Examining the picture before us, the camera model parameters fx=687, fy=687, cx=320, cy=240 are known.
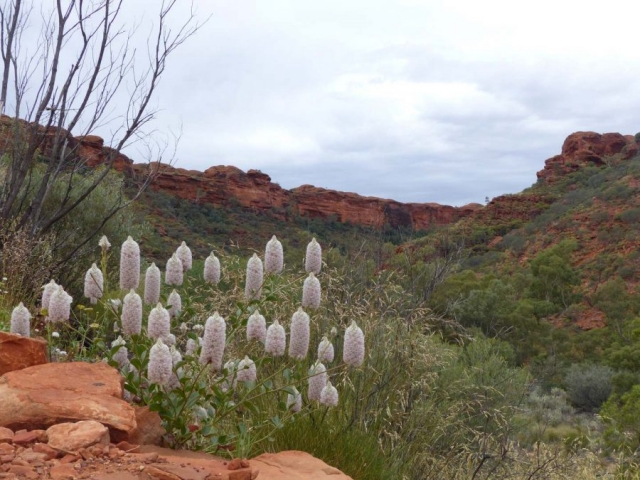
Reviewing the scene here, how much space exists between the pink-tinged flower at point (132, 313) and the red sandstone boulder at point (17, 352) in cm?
90

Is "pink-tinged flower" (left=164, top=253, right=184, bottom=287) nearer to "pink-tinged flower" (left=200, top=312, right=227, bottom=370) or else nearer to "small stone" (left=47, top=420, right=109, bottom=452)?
"pink-tinged flower" (left=200, top=312, right=227, bottom=370)

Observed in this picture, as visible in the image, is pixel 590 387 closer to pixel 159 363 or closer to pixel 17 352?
pixel 17 352

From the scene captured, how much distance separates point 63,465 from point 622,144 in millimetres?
68512

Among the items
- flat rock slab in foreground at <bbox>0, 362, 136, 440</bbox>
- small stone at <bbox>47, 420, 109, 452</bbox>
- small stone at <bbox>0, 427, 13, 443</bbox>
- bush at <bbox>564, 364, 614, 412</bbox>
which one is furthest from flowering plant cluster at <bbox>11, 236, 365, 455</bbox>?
bush at <bbox>564, 364, 614, 412</bbox>

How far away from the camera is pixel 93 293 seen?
4.21 meters

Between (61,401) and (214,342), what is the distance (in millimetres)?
883

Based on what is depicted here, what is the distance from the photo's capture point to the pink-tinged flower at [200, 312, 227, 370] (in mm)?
3590

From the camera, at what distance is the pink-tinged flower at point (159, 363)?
3490 mm

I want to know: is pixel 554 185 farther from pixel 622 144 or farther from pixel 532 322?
pixel 532 322

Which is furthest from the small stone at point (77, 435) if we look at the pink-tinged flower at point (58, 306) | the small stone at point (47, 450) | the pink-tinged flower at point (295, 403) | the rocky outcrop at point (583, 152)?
the rocky outcrop at point (583, 152)

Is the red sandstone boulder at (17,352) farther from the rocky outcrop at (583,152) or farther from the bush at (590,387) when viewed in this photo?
the rocky outcrop at (583,152)

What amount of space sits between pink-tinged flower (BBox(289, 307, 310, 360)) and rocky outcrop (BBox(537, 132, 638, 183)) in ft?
190

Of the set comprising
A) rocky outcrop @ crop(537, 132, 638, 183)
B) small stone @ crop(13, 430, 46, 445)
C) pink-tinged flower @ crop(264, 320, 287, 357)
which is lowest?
small stone @ crop(13, 430, 46, 445)

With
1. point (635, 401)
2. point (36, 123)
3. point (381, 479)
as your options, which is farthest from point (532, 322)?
point (381, 479)
